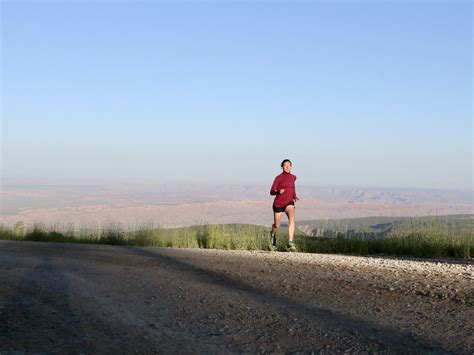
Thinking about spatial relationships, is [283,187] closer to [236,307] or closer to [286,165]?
[286,165]

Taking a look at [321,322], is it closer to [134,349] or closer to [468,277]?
[134,349]

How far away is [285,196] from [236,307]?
24.7 ft

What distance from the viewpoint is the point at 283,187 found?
45.9 ft

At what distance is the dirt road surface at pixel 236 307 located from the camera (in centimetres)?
520

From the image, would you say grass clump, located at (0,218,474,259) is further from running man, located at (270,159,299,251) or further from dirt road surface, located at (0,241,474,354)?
dirt road surface, located at (0,241,474,354)

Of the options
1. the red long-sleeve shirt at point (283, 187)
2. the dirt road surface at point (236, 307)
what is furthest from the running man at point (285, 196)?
the dirt road surface at point (236, 307)

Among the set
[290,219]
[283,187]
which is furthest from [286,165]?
[290,219]

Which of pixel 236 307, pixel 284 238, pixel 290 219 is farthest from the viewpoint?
pixel 284 238

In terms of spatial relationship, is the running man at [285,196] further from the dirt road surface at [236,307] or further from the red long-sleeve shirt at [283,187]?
the dirt road surface at [236,307]

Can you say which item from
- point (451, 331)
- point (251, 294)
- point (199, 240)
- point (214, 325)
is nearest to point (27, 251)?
point (199, 240)

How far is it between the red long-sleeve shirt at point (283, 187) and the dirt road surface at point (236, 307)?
3.43 meters

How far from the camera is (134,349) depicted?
16.4 ft

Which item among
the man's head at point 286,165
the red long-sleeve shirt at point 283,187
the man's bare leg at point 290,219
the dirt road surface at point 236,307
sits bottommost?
the dirt road surface at point 236,307

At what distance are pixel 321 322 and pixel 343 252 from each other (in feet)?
29.9
